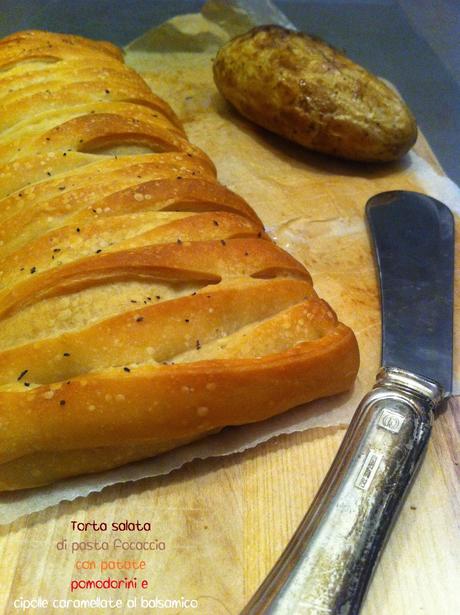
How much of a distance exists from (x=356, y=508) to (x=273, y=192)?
1233 millimetres

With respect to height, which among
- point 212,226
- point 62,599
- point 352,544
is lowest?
point 62,599

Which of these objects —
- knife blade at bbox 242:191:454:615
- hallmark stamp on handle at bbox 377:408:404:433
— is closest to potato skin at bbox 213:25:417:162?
knife blade at bbox 242:191:454:615

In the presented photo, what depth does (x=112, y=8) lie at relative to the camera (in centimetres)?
296

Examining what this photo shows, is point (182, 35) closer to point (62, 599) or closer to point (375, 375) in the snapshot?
point (375, 375)

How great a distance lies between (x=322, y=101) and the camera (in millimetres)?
1948

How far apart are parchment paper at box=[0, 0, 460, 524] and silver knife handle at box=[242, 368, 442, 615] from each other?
14cm

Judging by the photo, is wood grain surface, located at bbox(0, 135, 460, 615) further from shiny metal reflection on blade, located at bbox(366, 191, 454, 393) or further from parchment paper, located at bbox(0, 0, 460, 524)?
shiny metal reflection on blade, located at bbox(366, 191, 454, 393)

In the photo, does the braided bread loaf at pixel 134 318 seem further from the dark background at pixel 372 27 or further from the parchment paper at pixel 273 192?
the dark background at pixel 372 27

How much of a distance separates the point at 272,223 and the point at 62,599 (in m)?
1.24

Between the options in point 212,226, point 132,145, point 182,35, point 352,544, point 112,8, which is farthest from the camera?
point 112,8

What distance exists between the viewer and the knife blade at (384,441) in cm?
88

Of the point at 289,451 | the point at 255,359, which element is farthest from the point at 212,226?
the point at 289,451

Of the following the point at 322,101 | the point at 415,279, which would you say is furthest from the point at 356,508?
the point at 322,101

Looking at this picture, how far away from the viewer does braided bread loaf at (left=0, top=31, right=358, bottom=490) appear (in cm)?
104
